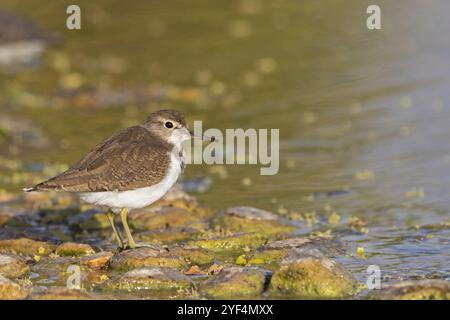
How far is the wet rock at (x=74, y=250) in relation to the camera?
10.0m

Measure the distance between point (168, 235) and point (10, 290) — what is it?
2913mm

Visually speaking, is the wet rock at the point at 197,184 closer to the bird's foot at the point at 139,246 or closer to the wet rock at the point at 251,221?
the wet rock at the point at 251,221

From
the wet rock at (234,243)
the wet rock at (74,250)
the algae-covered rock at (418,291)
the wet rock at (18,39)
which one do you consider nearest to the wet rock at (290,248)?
the wet rock at (234,243)

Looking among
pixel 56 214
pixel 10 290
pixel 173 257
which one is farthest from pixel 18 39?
pixel 10 290

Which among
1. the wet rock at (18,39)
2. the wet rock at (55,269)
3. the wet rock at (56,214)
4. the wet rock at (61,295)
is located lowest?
the wet rock at (61,295)

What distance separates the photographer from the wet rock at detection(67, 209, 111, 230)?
11.6 metres

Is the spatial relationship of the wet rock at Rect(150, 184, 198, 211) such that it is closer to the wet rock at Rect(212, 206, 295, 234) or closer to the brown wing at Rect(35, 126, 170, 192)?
the wet rock at Rect(212, 206, 295, 234)

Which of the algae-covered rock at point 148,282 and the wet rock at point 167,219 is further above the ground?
the wet rock at point 167,219

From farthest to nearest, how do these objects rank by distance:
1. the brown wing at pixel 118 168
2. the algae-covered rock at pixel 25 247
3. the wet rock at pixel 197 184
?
the wet rock at pixel 197 184 → the algae-covered rock at pixel 25 247 → the brown wing at pixel 118 168

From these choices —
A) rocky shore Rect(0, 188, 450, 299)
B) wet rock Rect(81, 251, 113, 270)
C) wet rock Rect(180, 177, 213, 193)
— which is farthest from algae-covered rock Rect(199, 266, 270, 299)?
wet rock Rect(180, 177, 213, 193)

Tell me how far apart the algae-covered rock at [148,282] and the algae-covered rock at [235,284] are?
0.21 metres

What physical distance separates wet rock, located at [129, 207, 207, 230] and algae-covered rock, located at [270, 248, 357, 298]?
2.76m

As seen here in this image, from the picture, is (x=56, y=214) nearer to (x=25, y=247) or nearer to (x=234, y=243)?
(x=25, y=247)

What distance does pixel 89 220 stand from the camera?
1174 cm
